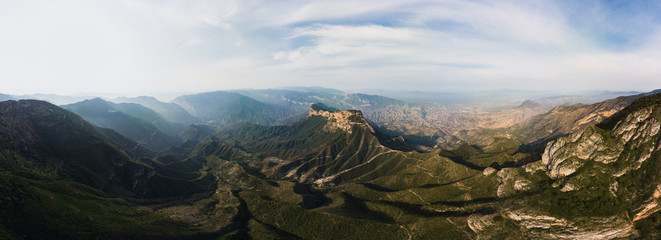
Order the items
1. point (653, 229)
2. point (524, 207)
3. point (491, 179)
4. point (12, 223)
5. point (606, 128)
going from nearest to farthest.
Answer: point (653, 229) < point (12, 223) < point (524, 207) < point (606, 128) < point (491, 179)

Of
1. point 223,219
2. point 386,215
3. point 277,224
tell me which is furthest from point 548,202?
point 223,219

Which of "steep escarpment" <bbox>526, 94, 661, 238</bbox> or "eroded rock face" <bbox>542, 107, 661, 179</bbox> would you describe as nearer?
"steep escarpment" <bbox>526, 94, 661, 238</bbox>

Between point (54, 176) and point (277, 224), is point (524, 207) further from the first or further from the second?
point (54, 176)

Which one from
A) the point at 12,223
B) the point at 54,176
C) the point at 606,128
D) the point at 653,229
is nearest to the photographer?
the point at 653,229

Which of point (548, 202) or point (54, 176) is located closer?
point (548, 202)

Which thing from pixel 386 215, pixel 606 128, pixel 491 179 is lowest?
pixel 386 215

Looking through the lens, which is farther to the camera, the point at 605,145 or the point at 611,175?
the point at 605,145

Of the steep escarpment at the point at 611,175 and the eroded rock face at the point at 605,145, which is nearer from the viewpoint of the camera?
the steep escarpment at the point at 611,175

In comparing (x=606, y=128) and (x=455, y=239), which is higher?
(x=606, y=128)

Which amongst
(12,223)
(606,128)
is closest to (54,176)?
(12,223)

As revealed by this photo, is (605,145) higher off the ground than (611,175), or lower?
higher
